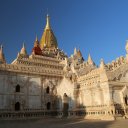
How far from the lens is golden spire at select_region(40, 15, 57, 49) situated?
55.8 meters

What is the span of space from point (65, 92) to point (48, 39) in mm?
28739

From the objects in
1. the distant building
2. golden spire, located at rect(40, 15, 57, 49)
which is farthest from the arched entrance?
golden spire, located at rect(40, 15, 57, 49)

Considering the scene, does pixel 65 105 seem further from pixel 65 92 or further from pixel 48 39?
pixel 48 39

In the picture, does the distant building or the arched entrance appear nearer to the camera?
the distant building

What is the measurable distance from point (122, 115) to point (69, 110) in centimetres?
811

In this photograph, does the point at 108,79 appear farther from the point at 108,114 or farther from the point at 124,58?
the point at 124,58

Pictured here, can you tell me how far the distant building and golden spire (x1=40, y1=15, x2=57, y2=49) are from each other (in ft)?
68.9

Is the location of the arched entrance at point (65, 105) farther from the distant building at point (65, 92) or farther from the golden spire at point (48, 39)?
the golden spire at point (48, 39)

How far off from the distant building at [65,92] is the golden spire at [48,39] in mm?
21004

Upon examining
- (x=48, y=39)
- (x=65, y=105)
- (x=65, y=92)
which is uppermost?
(x=48, y=39)

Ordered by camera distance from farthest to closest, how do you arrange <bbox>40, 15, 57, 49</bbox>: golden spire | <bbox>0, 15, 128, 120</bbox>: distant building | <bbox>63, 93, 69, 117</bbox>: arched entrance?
<bbox>40, 15, 57, 49</bbox>: golden spire
<bbox>63, 93, 69, 117</bbox>: arched entrance
<bbox>0, 15, 128, 120</bbox>: distant building

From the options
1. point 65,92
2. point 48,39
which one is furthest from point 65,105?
point 48,39

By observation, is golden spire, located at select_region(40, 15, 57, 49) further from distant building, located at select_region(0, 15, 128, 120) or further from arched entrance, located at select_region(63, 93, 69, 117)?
arched entrance, located at select_region(63, 93, 69, 117)

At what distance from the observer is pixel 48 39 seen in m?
57.0
